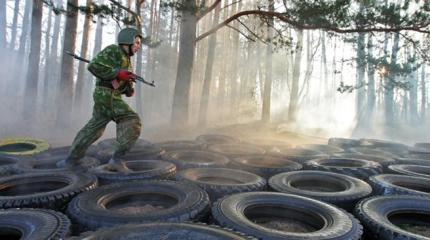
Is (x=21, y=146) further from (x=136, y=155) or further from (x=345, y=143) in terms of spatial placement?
(x=345, y=143)

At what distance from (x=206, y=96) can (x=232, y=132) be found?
3.49 metres

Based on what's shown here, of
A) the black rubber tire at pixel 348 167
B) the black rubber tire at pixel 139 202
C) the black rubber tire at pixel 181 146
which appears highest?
the black rubber tire at pixel 181 146

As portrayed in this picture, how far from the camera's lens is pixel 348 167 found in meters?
5.69

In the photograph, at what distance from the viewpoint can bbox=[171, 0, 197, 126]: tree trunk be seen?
13094 millimetres

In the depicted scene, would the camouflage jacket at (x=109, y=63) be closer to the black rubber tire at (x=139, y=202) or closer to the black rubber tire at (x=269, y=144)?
the black rubber tire at (x=139, y=202)

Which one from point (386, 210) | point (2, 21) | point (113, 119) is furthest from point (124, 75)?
point (2, 21)

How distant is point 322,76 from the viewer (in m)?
52.0

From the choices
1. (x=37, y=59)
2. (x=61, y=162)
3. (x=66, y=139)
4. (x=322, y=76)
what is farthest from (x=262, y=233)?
(x=322, y=76)

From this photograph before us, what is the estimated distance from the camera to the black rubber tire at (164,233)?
2.43 m

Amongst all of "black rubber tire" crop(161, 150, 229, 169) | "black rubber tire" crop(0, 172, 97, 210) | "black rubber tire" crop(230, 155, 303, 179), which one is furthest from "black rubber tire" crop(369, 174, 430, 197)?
"black rubber tire" crop(0, 172, 97, 210)

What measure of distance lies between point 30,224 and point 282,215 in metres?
2.57

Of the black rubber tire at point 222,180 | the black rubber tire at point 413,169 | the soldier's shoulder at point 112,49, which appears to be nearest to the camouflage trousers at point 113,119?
the soldier's shoulder at point 112,49

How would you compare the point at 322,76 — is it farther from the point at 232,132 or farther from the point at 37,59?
the point at 37,59

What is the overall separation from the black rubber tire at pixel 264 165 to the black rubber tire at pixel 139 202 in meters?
1.75
